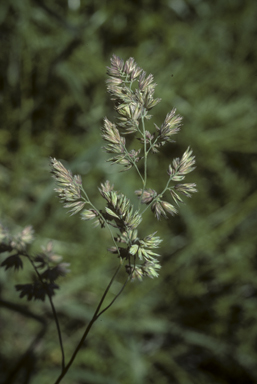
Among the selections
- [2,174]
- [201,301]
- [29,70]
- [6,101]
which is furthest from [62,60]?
[201,301]

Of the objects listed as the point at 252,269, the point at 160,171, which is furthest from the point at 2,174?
the point at 252,269

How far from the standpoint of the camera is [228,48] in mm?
1074

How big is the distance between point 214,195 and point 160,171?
23 cm

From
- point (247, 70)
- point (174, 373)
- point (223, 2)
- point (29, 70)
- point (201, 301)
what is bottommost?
point (174, 373)

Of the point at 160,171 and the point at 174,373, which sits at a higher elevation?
the point at 160,171

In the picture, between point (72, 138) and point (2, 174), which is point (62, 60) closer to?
point (72, 138)

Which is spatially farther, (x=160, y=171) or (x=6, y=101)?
(x=160, y=171)

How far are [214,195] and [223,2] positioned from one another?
0.72 metres

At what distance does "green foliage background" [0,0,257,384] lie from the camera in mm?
902

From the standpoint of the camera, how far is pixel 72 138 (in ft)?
3.30

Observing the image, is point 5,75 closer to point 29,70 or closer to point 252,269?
point 29,70

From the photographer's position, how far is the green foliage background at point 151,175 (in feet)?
2.96

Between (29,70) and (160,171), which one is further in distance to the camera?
(160,171)

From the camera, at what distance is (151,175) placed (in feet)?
3.48
